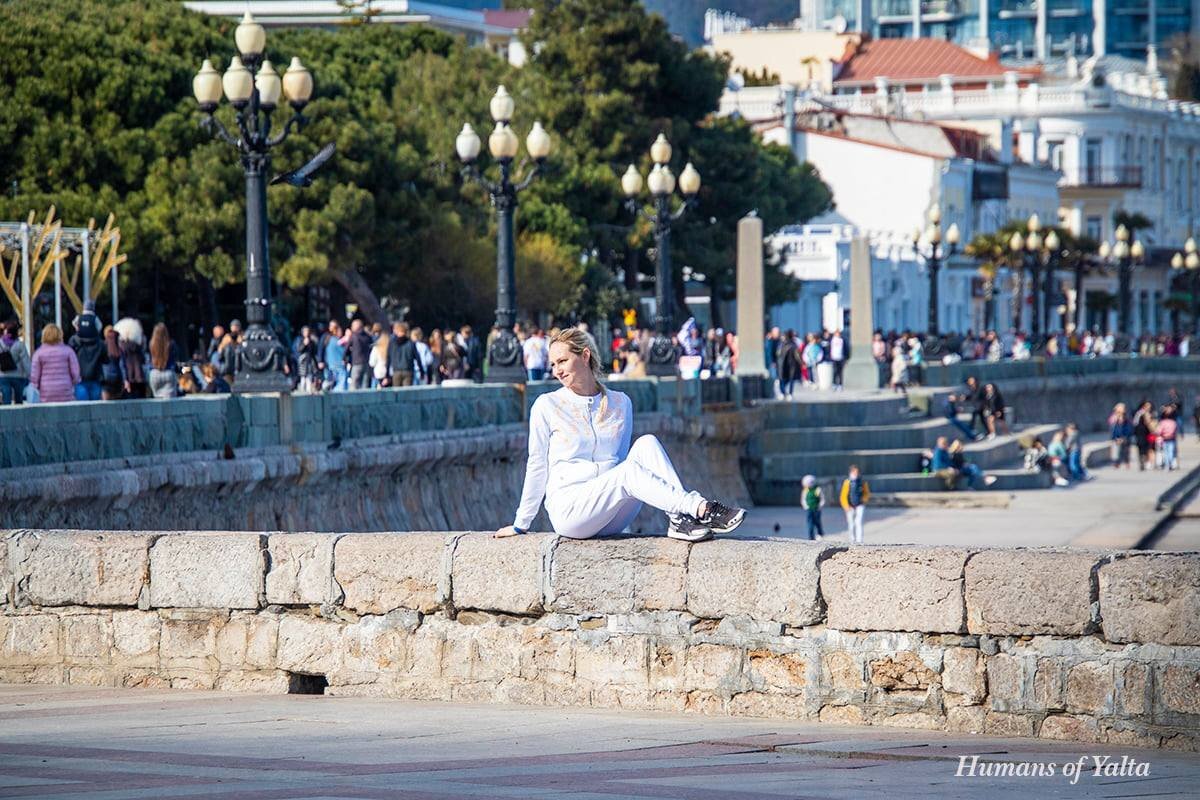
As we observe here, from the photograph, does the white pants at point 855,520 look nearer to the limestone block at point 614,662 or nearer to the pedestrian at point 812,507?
the pedestrian at point 812,507

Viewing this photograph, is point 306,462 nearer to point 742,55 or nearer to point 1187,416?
point 1187,416

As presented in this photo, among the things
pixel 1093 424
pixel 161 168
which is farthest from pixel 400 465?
pixel 1093 424

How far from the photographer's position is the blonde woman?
9.30 meters

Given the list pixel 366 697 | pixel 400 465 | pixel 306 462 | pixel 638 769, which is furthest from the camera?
pixel 400 465

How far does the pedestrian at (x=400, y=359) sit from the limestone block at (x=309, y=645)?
17.9 m

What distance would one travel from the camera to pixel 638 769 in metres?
7.74

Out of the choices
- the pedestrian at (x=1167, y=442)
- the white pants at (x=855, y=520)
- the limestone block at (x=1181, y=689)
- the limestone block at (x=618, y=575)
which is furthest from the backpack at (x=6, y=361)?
the pedestrian at (x=1167, y=442)

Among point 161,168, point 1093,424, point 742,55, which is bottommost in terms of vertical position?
point 1093,424

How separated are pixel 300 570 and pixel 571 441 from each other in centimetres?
135

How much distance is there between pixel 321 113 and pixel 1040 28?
386ft

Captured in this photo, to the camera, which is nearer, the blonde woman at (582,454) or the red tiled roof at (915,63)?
the blonde woman at (582,454)

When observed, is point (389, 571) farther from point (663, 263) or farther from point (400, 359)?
point (663, 263)

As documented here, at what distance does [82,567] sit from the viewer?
1020cm

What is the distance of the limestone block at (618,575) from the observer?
30.5ft
